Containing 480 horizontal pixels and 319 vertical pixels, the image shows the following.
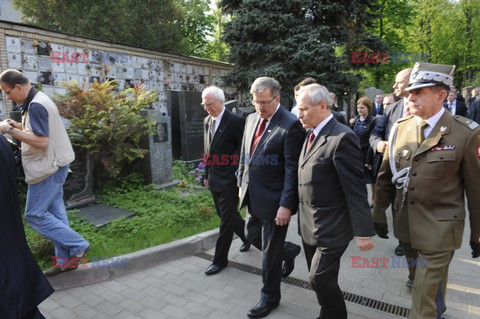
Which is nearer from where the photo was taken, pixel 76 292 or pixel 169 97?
pixel 76 292

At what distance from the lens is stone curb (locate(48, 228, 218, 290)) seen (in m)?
3.75

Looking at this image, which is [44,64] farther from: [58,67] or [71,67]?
[71,67]

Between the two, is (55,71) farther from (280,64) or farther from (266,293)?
(266,293)

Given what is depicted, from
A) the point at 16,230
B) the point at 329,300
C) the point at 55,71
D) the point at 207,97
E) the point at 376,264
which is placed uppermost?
the point at 55,71

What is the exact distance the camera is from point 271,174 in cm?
317

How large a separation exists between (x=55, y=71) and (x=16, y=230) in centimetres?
793

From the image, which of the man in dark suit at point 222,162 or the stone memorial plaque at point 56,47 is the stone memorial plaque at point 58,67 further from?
the man in dark suit at point 222,162

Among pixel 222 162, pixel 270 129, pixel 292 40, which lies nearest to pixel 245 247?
pixel 222 162

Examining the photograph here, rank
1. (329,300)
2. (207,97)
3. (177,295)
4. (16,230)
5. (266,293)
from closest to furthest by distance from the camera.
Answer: (16,230) → (329,300) → (266,293) → (177,295) → (207,97)

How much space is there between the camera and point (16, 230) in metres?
2.01

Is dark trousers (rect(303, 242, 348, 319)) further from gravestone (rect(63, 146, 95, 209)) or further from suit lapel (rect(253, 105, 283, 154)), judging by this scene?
gravestone (rect(63, 146, 95, 209))

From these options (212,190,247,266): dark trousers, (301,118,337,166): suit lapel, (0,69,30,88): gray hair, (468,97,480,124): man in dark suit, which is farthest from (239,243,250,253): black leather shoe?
(468,97,480,124): man in dark suit

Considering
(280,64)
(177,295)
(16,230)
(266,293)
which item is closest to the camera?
(16,230)

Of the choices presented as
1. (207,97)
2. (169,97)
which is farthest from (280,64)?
(207,97)
